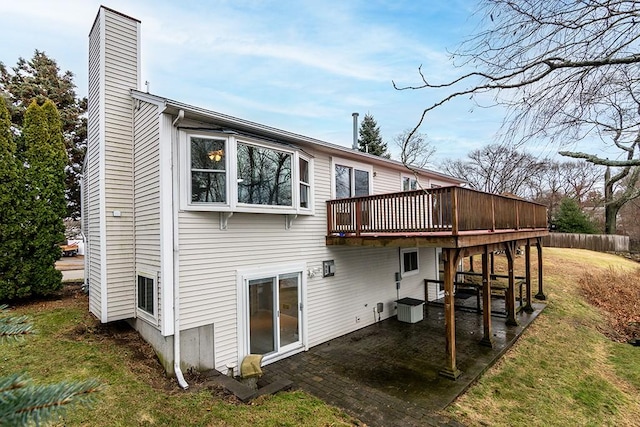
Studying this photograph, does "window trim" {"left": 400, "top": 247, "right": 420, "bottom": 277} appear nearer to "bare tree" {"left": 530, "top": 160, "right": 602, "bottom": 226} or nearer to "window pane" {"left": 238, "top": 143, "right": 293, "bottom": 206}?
"window pane" {"left": 238, "top": 143, "right": 293, "bottom": 206}

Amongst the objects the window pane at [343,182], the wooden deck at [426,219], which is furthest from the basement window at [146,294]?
the window pane at [343,182]

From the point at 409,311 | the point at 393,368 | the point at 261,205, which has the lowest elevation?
the point at 393,368

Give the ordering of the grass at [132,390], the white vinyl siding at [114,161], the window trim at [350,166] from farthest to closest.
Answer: the window trim at [350,166] < the white vinyl siding at [114,161] < the grass at [132,390]

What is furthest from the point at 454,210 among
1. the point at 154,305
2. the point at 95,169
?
the point at 95,169

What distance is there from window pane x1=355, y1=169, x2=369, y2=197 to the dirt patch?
29.7ft

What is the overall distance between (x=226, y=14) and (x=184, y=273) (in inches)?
260

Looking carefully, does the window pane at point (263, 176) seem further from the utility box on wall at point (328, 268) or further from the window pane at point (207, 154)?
the utility box on wall at point (328, 268)

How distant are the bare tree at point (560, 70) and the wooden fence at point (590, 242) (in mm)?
30094

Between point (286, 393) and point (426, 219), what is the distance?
443 centimetres

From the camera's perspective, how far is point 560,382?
22.7ft

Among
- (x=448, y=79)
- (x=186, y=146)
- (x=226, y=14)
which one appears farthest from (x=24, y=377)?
(x=226, y=14)

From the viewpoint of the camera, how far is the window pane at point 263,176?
21.8ft

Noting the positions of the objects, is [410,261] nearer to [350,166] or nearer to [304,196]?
[350,166]

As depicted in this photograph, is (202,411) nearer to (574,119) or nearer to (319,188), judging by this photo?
(319,188)
